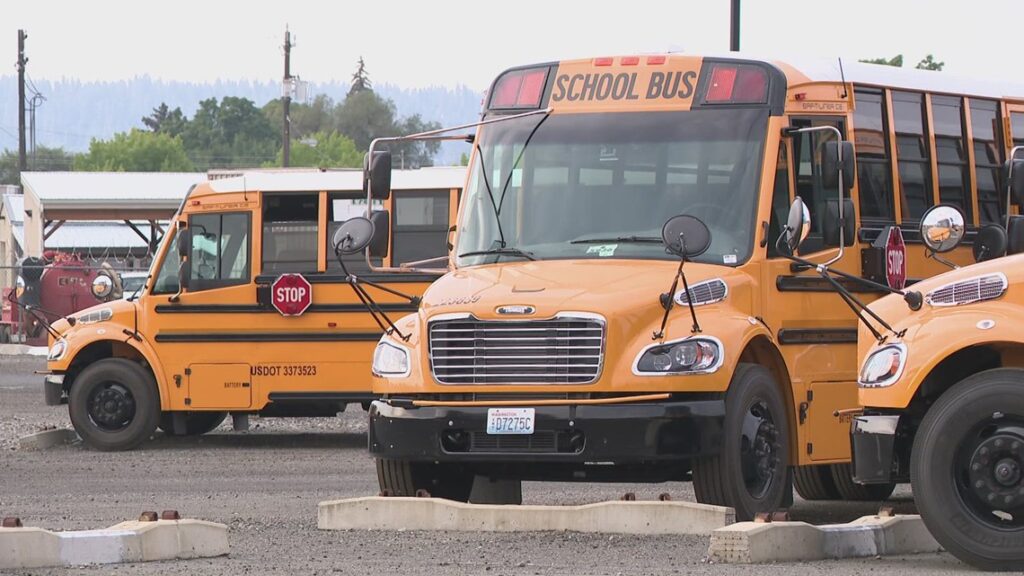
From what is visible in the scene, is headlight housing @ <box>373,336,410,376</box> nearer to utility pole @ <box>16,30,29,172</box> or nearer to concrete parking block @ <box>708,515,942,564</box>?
concrete parking block @ <box>708,515,942,564</box>

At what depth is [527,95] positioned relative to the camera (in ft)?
41.3

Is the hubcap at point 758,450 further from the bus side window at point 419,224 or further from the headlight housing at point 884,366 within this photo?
the bus side window at point 419,224

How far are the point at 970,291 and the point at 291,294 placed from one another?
10682 mm

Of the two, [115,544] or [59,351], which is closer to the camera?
[115,544]

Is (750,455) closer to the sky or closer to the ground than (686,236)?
closer to the ground

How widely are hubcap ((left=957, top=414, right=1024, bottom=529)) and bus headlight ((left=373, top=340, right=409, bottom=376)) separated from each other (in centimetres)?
351

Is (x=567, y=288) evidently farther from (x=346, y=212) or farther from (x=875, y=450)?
(x=346, y=212)

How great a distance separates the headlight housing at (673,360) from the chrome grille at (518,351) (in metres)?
0.23

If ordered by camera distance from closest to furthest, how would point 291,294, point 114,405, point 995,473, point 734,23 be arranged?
point 995,473 < point 291,294 < point 114,405 < point 734,23

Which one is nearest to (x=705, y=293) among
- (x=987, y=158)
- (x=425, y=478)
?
(x=425, y=478)

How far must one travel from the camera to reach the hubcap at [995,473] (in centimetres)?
869

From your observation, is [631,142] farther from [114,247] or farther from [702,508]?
[114,247]

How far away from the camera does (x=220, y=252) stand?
63.7 ft

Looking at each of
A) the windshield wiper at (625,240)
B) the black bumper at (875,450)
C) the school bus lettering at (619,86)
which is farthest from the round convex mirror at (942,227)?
the school bus lettering at (619,86)
